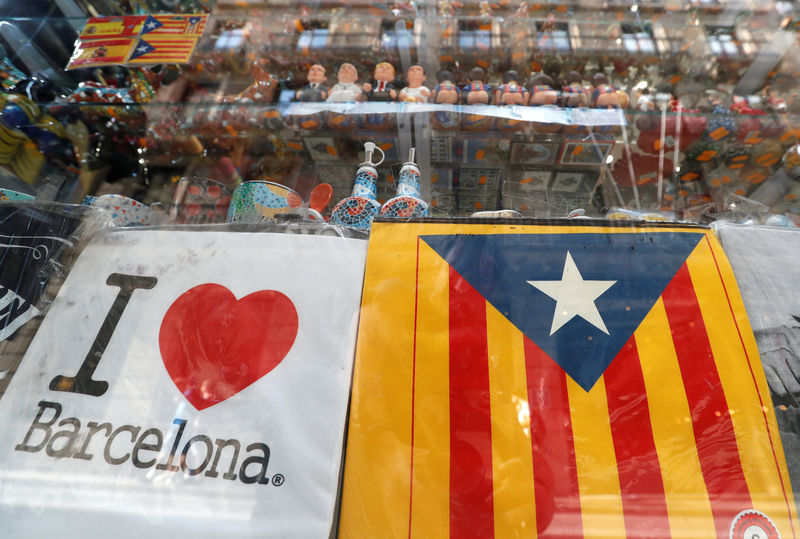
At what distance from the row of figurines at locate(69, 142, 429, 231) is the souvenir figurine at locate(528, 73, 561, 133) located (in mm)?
557

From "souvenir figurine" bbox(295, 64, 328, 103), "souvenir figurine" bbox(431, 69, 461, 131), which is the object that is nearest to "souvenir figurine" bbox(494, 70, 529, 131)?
"souvenir figurine" bbox(431, 69, 461, 131)

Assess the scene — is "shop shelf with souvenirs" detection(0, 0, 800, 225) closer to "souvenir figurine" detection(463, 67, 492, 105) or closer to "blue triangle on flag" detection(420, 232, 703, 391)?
"souvenir figurine" detection(463, 67, 492, 105)

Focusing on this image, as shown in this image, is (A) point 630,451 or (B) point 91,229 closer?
(A) point 630,451

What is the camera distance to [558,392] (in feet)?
2.99

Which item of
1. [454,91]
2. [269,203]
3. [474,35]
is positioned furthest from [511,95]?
[269,203]

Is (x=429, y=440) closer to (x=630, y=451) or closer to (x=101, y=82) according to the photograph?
(x=630, y=451)

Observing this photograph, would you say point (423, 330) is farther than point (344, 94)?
No

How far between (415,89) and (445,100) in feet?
0.70

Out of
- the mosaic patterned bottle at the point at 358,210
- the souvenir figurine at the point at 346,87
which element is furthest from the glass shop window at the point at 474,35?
the mosaic patterned bottle at the point at 358,210

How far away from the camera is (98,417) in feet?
2.96

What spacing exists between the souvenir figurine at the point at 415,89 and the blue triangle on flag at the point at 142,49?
111 centimetres

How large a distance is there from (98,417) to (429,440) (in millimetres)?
769

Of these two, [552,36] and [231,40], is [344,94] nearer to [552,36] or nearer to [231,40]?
[231,40]

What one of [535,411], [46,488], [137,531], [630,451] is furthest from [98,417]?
[630,451]
